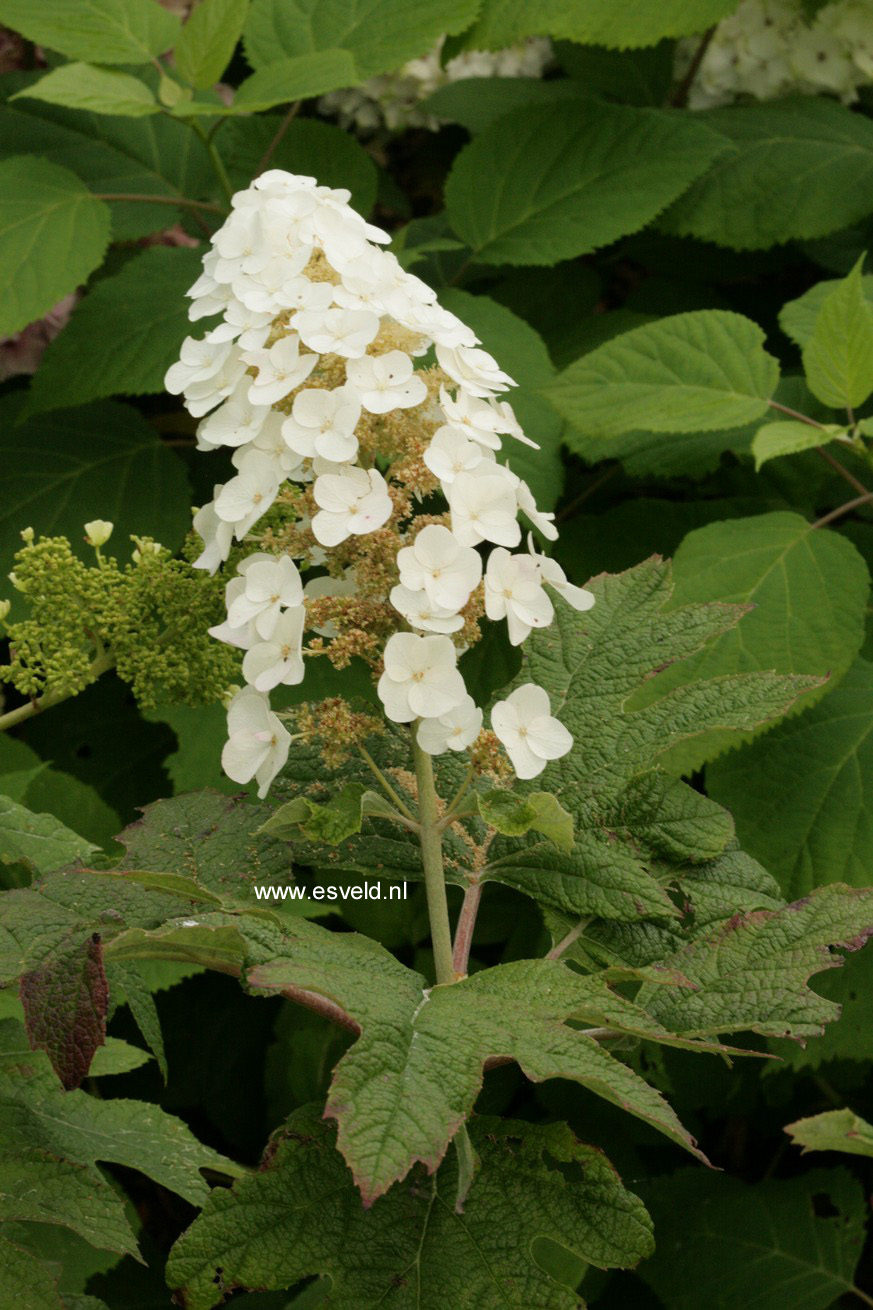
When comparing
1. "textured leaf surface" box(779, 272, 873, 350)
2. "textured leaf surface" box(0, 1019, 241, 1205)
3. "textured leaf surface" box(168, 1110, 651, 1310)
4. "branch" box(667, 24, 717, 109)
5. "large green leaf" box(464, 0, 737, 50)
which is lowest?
"textured leaf surface" box(0, 1019, 241, 1205)

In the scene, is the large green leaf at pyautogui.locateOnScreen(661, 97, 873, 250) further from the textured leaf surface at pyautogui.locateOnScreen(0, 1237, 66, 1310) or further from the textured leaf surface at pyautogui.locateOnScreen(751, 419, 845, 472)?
the textured leaf surface at pyautogui.locateOnScreen(0, 1237, 66, 1310)

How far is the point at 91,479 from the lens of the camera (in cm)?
212

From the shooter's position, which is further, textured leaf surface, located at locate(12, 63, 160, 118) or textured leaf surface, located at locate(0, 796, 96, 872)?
textured leaf surface, located at locate(12, 63, 160, 118)

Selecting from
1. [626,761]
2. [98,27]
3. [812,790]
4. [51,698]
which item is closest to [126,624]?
A: [51,698]

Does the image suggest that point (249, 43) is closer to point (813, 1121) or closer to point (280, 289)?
point (280, 289)

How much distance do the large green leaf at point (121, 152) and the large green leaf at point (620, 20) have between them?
626mm

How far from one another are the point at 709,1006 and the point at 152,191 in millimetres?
1840

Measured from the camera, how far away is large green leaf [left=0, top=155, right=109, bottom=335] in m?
1.86

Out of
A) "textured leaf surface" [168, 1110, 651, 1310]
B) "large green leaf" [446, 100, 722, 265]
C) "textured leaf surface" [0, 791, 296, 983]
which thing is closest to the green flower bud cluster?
"textured leaf surface" [0, 791, 296, 983]

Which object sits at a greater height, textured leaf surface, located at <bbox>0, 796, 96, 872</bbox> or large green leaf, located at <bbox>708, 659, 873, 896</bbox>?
textured leaf surface, located at <bbox>0, 796, 96, 872</bbox>

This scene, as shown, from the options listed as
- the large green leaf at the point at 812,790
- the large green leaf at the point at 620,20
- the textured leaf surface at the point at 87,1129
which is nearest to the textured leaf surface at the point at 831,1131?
the textured leaf surface at the point at 87,1129

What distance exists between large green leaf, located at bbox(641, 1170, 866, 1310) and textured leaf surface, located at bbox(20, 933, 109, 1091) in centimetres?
152

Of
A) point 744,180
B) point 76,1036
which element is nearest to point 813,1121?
point 76,1036

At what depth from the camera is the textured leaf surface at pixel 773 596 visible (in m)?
1.61
